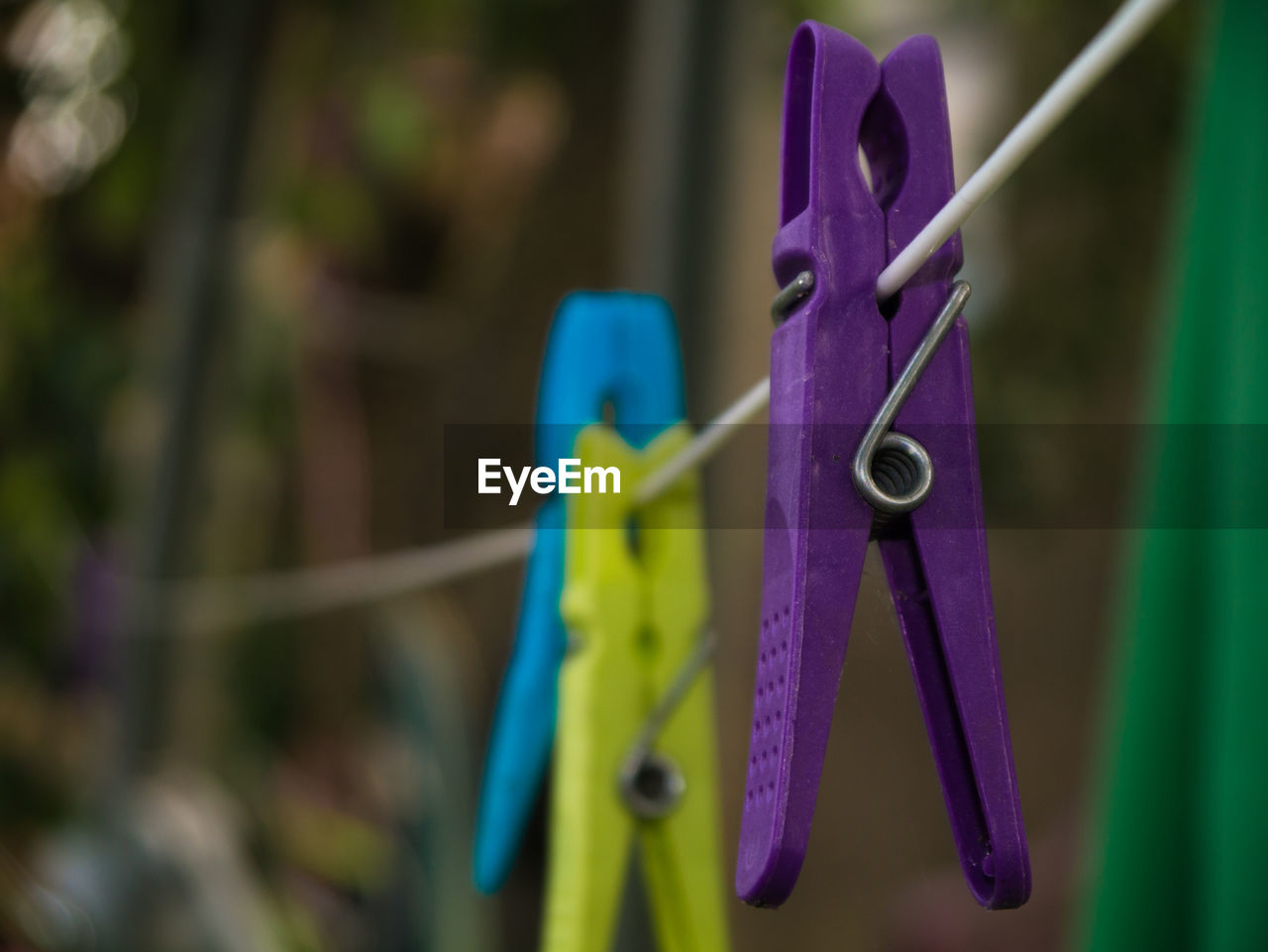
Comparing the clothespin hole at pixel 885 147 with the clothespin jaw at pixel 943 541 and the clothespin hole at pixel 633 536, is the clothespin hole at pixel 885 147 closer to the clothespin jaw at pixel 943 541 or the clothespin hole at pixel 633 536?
the clothespin jaw at pixel 943 541

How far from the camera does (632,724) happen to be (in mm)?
417

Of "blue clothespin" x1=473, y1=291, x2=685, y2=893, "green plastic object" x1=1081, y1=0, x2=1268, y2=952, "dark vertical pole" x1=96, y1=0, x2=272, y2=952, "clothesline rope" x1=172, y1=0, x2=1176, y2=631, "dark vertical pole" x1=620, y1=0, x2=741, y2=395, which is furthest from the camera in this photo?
"dark vertical pole" x1=96, y1=0, x2=272, y2=952

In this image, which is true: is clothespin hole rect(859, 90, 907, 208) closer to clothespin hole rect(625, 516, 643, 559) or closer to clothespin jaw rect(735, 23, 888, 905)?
clothespin jaw rect(735, 23, 888, 905)

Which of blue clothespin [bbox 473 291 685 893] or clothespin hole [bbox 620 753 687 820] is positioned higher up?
blue clothespin [bbox 473 291 685 893]

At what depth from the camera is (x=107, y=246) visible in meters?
2.44

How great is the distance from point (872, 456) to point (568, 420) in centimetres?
24

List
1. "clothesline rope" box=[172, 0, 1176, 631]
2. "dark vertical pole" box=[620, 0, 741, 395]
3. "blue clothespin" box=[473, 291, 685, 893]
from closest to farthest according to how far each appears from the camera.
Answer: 1. "clothesline rope" box=[172, 0, 1176, 631]
2. "blue clothespin" box=[473, 291, 685, 893]
3. "dark vertical pole" box=[620, 0, 741, 395]

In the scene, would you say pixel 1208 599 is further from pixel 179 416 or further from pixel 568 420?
Answer: pixel 179 416

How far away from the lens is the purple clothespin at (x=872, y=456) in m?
0.26

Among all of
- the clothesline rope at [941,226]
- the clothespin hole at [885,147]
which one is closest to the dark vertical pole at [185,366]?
the clothesline rope at [941,226]

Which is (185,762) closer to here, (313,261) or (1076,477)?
(313,261)

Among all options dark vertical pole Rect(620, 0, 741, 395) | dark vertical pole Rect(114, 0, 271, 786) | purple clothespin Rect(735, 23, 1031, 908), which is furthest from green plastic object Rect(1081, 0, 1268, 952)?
dark vertical pole Rect(114, 0, 271, 786)

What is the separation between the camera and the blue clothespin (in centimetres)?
49

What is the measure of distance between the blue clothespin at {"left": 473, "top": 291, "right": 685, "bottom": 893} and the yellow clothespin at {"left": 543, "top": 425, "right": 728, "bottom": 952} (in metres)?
0.05
